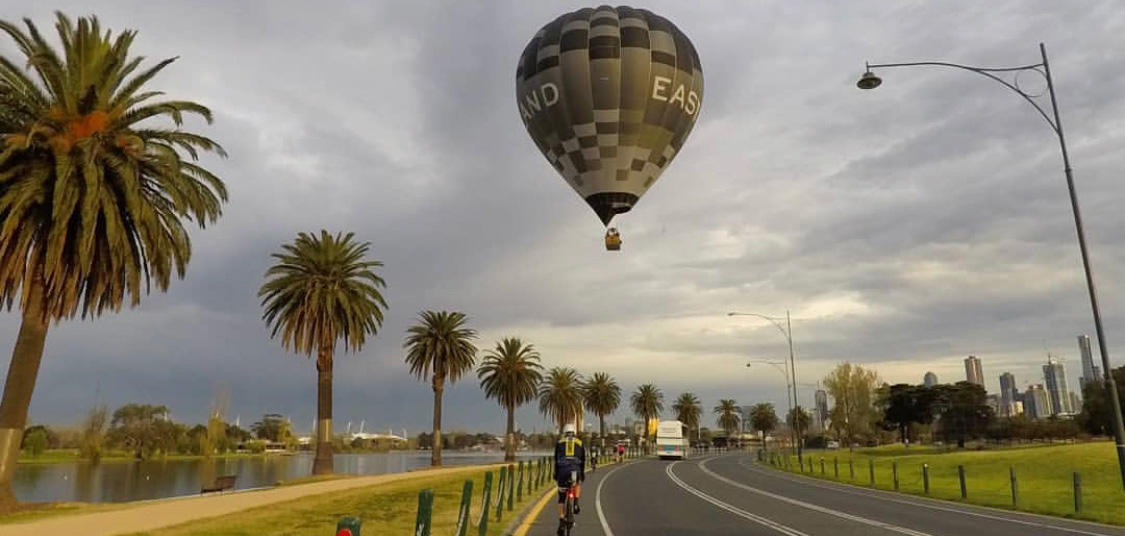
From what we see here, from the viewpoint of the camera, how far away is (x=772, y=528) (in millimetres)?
14094

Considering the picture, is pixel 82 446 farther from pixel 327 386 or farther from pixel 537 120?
pixel 537 120

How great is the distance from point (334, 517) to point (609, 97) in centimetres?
1424

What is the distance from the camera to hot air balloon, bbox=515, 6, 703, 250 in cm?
2177

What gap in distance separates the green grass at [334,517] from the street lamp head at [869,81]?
12.7 metres

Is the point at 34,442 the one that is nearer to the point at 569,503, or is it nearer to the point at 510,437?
the point at 510,437

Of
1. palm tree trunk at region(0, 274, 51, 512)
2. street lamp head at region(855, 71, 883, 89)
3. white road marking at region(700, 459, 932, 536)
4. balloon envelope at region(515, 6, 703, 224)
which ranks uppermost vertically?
balloon envelope at region(515, 6, 703, 224)

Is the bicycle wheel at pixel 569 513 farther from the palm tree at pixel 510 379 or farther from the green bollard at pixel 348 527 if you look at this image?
the palm tree at pixel 510 379

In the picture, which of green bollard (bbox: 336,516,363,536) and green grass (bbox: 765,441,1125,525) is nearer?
green bollard (bbox: 336,516,363,536)

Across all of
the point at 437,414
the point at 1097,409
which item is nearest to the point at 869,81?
the point at 437,414

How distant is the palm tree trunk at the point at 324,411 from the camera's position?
40375 millimetres

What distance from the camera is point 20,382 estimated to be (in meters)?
20.5

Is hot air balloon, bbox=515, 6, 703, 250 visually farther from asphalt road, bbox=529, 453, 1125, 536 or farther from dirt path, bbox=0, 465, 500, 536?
dirt path, bbox=0, 465, 500, 536

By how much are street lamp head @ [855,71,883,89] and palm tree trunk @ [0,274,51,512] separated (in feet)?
79.1

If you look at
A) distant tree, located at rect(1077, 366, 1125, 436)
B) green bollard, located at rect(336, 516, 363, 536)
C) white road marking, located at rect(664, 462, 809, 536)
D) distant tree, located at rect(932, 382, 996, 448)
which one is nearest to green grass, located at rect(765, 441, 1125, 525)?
white road marking, located at rect(664, 462, 809, 536)
